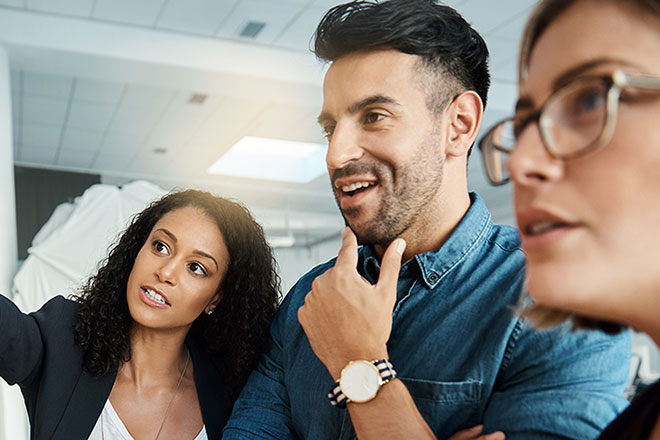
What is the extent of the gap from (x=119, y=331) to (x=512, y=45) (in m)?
4.45

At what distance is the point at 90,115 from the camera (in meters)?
7.16

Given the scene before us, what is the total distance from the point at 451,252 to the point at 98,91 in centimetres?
584

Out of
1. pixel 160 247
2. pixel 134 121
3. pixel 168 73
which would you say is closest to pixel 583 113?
pixel 160 247

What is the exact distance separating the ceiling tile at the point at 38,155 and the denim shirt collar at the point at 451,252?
27.1 ft

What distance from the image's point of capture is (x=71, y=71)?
555 cm

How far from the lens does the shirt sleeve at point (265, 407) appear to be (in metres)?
1.49

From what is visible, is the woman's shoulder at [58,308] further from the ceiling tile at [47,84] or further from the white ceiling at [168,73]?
the ceiling tile at [47,84]

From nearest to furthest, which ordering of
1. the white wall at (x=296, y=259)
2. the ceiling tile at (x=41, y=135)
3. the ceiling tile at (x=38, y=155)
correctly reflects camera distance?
the ceiling tile at (x=41, y=135), the ceiling tile at (x=38, y=155), the white wall at (x=296, y=259)


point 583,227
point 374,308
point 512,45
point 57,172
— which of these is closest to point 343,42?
point 374,308

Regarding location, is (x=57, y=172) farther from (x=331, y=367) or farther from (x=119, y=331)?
(x=331, y=367)

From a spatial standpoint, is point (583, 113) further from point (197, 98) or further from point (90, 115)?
point (90, 115)

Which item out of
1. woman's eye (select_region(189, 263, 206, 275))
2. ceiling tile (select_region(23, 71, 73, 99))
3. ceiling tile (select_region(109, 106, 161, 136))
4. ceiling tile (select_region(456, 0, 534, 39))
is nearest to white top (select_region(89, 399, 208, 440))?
woman's eye (select_region(189, 263, 206, 275))

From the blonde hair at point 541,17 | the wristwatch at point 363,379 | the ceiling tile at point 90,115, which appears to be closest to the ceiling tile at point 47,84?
the ceiling tile at point 90,115

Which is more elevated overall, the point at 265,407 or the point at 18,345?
the point at 18,345
